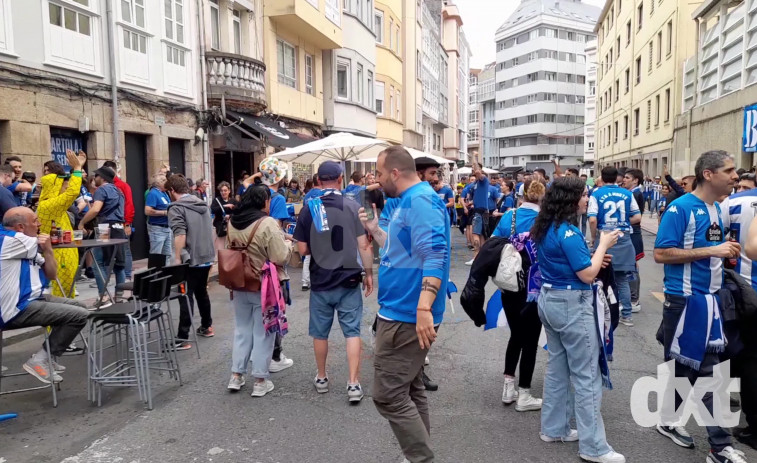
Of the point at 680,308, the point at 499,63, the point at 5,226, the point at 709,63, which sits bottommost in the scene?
the point at 680,308

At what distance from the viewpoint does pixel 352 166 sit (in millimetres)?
28109

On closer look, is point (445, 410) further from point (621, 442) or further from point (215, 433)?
point (215, 433)

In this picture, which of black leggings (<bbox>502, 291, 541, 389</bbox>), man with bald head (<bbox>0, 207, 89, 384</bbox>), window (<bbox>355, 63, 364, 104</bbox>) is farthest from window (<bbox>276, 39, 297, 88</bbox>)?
black leggings (<bbox>502, 291, 541, 389</bbox>)

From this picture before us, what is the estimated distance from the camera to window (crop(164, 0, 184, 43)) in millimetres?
13306

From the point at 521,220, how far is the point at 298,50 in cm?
1687

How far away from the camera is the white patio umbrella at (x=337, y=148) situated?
10547 millimetres

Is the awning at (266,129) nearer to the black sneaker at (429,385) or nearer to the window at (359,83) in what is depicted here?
the window at (359,83)

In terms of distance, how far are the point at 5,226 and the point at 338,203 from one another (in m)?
2.68

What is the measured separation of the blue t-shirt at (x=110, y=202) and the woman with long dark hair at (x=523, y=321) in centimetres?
635

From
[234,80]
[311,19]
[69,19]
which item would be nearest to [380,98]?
[311,19]

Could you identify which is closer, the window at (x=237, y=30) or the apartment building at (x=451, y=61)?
the window at (x=237, y=30)

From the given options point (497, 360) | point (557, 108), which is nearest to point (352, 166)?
point (497, 360)

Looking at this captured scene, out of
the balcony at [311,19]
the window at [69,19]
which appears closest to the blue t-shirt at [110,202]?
the window at [69,19]

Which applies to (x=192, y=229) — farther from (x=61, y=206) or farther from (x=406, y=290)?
(x=406, y=290)
